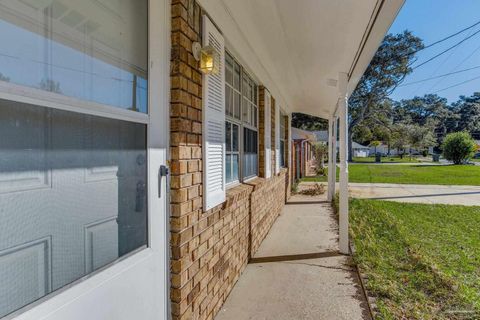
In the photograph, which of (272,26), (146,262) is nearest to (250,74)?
(272,26)

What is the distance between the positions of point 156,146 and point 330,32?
282cm

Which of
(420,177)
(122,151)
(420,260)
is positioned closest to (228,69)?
(122,151)

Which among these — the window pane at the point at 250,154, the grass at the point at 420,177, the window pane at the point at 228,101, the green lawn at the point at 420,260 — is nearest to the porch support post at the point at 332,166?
the green lawn at the point at 420,260

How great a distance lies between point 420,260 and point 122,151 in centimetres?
421

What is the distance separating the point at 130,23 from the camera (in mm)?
1638

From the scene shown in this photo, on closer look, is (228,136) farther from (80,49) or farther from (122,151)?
(80,49)

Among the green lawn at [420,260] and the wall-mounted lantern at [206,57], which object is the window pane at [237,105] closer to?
the wall-mounted lantern at [206,57]

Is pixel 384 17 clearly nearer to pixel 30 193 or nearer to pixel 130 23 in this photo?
pixel 130 23

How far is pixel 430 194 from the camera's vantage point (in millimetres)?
10531

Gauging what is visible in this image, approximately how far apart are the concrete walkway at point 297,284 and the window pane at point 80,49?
91.5 inches

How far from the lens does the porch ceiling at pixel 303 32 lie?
296 cm

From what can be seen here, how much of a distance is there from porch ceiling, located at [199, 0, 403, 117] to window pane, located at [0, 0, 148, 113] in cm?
101

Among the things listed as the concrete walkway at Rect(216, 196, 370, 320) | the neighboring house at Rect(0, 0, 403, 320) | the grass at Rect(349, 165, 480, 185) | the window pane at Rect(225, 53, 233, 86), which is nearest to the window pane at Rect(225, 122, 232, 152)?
the neighboring house at Rect(0, 0, 403, 320)

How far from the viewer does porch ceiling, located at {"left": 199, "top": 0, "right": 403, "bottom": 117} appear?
116 inches
